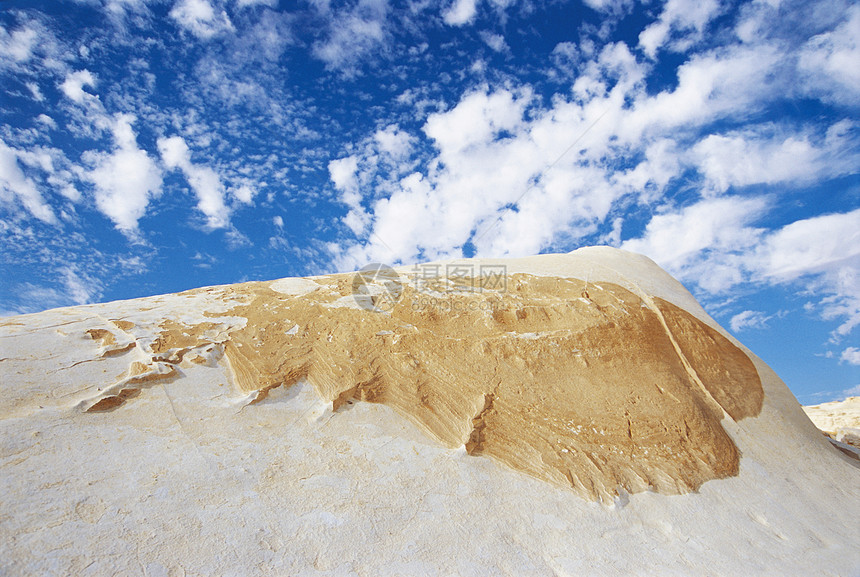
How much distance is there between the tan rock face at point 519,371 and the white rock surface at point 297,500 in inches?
10.7

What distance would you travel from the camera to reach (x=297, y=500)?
18.2 ft

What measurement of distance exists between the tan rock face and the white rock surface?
0.27 m

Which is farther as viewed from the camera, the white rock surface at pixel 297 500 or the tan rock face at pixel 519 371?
the tan rock face at pixel 519 371

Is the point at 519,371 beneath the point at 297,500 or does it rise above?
above

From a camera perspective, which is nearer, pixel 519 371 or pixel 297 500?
pixel 297 500

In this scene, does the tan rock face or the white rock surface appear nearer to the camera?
the white rock surface

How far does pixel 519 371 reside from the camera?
26.4 ft

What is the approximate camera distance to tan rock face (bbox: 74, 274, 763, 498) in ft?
23.2

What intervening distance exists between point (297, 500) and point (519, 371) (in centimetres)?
413

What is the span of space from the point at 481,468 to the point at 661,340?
4.95 m

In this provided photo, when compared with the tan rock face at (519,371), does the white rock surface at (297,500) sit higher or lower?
lower

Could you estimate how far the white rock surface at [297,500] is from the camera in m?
4.74

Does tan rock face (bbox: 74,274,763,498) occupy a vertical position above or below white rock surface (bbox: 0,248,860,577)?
above

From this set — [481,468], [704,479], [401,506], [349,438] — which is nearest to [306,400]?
[349,438]
